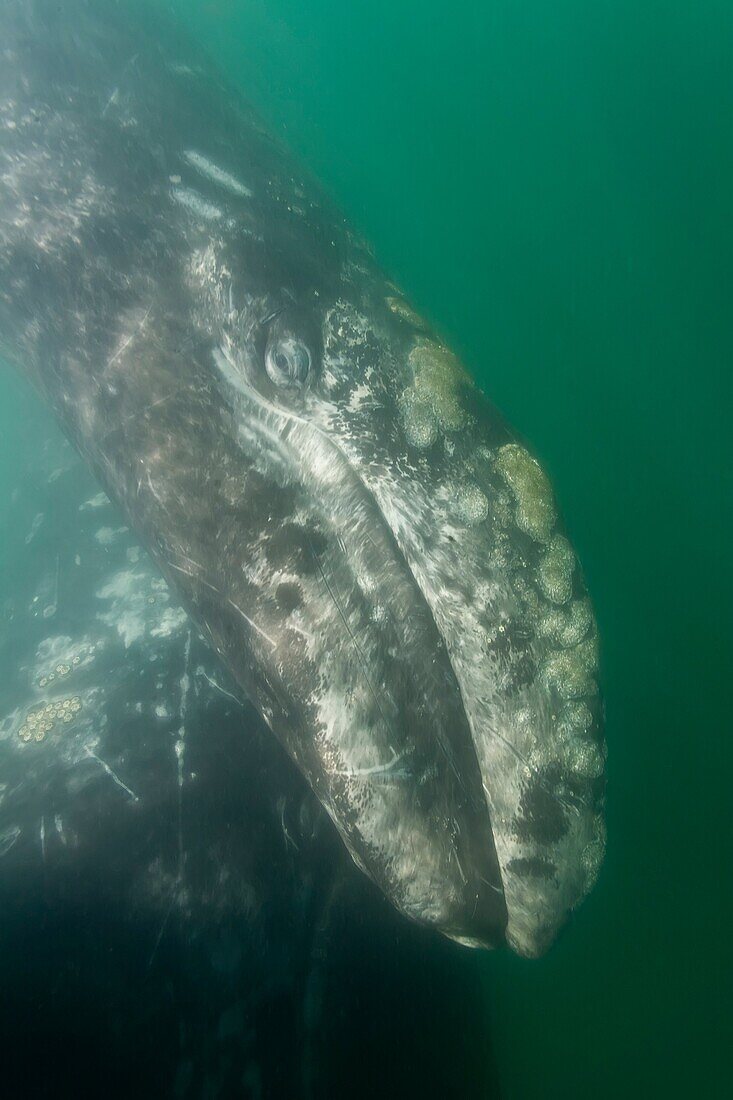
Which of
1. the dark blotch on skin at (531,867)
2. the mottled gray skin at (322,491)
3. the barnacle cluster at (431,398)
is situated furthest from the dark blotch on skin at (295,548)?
the dark blotch on skin at (531,867)

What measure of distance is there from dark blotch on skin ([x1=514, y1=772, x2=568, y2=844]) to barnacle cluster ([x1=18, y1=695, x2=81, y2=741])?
4.86 m

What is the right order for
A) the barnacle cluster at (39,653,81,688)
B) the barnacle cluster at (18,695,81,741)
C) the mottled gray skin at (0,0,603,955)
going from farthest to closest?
the barnacle cluster at (39,653,81,688)
the barnacle cluster at (18,695,81,741)
the mottled gray skin at (0,0,603,955)

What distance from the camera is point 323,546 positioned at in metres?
4.87

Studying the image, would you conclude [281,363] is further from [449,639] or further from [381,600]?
[449,639]

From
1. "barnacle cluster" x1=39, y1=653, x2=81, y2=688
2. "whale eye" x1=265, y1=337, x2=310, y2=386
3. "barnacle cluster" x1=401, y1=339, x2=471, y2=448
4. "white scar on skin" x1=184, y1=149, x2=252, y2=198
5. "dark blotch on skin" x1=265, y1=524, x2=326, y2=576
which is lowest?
"barnacle cluster" x1=39, y1=653, x2=81, y2=688

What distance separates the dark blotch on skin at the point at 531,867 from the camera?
183 inches

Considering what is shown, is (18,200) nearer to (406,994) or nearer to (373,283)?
(373,283)

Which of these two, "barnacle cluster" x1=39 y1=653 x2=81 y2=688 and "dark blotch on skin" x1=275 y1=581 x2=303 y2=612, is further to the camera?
"barnacle cluster" x1=39 y1=653 x2=81 y2=688

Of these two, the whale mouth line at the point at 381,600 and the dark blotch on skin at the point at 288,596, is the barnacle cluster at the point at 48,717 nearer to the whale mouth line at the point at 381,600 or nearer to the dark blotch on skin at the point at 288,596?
the dark blotch on skin at the point at 288,596

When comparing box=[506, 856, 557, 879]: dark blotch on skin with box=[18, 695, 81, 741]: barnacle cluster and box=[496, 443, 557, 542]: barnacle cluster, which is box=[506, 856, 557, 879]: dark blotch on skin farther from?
box=[18, 695, 81, 741]: barnacle cluster

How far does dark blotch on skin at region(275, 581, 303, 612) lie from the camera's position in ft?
15.6

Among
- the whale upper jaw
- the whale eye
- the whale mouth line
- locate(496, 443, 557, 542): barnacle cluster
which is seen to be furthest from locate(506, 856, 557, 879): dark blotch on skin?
the whale eye

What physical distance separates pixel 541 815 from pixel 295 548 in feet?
8.62

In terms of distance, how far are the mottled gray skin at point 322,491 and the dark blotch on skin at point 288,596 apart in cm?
1
